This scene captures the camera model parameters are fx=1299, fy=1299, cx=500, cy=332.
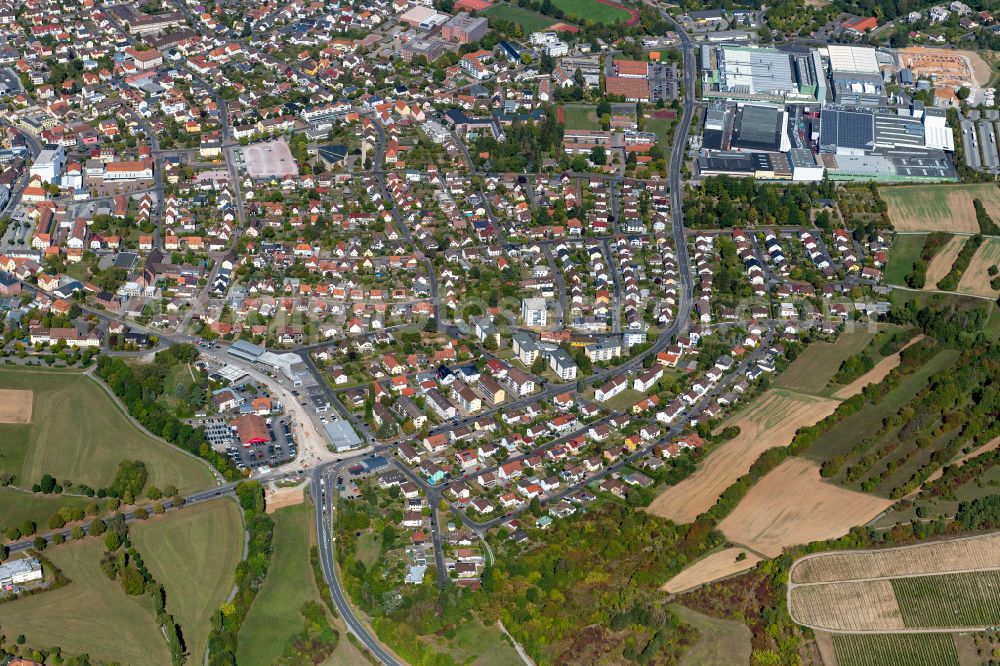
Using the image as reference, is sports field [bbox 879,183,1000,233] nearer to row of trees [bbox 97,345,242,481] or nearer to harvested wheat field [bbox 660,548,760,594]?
harvested wheat field [bbox 660,548,760,594]

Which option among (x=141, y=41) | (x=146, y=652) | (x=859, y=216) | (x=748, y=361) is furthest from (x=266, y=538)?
(x=141, y=41)

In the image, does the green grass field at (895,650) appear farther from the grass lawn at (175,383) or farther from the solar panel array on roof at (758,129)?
the solar panel array on roof at (758,129)

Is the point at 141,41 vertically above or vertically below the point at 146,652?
above

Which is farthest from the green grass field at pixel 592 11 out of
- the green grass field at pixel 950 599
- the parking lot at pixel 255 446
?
the green grass field at pixel 950 599

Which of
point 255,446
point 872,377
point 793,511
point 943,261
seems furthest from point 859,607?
point 943,261

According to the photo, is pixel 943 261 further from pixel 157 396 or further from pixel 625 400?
pixel 157 396

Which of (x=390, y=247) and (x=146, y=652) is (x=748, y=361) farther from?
(x=146, y=652)
